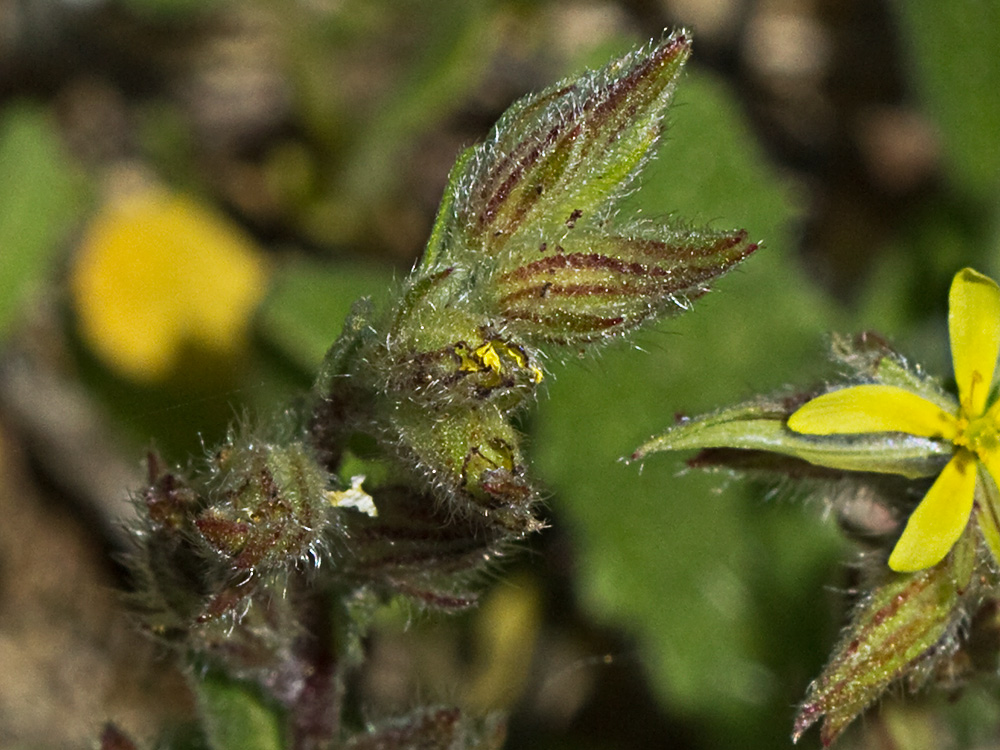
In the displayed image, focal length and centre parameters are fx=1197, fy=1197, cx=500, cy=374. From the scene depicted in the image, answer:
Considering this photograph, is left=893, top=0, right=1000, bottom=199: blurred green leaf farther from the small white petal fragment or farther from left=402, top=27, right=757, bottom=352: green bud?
the small white petal fragment

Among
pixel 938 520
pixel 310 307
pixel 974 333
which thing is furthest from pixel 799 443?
pixel 310 307

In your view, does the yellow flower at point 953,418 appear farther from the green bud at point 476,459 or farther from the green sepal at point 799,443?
the green bud at point 476,459

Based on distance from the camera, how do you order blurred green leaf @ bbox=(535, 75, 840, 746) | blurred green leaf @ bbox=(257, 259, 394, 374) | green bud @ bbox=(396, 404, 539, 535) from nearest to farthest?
green bud @ bbox=(396, 404, 539, 535)
blurred green leaf @ bbox=(535, 75, 840, 746)
blurred green leaf @ bbox=(257, 259, 394, 374)

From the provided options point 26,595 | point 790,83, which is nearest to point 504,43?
point 790,83

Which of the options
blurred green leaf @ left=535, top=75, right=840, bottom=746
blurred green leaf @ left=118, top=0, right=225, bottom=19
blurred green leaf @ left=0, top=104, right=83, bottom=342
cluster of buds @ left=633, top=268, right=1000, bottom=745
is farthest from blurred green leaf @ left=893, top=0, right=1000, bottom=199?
blurred green leaf @ left=0, top=104, right=83, bottom=342

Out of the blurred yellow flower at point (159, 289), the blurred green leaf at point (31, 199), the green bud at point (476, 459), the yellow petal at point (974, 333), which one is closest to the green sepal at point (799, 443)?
the yellow petal at point (974, 333)

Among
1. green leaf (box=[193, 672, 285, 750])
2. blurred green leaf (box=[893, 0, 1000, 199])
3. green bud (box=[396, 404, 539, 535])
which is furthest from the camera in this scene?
blurred green leaf (box=[893, 0, 1000, 199])
